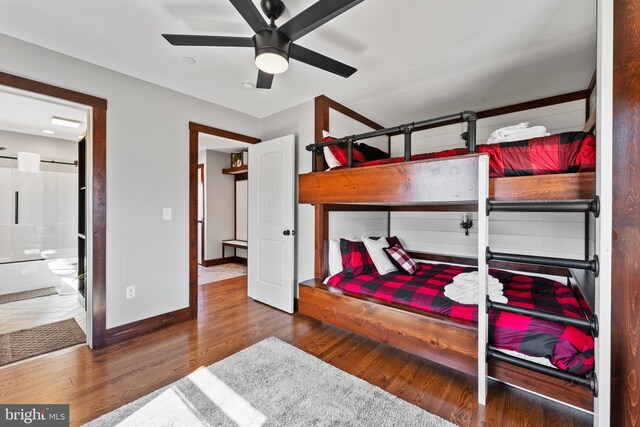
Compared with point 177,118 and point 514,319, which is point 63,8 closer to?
point 177,118

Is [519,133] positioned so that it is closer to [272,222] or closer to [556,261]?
[556,261]

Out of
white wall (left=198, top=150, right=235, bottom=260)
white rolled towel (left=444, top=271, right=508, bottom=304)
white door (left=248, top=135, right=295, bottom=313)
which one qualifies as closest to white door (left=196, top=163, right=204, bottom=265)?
white wall (left=198, top=150, right=235, bottom=260)

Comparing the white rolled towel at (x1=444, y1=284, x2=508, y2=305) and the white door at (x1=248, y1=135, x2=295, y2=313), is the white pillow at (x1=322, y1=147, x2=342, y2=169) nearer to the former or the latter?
the white door at (x1=248, y1=135, x2=295, y2=313)

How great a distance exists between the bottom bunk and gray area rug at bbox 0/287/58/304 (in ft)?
11.9

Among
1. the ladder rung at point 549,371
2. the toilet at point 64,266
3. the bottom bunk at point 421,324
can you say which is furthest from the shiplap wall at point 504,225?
the toilet at point 64,266

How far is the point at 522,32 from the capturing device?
6.22 ft

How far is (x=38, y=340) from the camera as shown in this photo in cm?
236

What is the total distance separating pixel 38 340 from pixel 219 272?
106 inches

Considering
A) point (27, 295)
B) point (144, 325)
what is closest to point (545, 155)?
point (144, 325)

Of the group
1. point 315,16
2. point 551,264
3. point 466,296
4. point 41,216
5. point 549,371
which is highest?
point 315,16

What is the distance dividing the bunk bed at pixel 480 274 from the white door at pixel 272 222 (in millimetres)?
542

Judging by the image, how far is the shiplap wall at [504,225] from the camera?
2.77m

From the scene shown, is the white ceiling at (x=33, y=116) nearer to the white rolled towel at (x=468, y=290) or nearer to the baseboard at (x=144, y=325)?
the baseboard at (x=144, y=325)

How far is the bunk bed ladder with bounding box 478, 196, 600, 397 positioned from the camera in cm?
131
